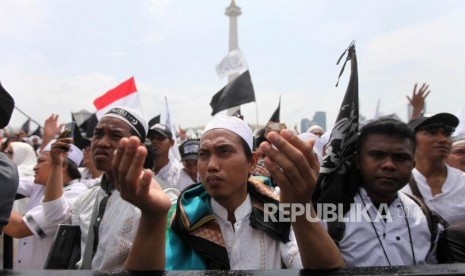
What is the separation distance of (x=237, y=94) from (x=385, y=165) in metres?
3.84

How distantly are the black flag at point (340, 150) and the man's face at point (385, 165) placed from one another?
0.12 m

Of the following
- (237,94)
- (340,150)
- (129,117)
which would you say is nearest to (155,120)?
(237,94)

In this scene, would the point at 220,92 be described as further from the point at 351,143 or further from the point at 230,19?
the point at 230,19

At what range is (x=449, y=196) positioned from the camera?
2.50 metres

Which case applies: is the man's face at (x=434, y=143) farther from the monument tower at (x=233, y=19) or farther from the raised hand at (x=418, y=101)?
the monument tower at (x=233, y=19)

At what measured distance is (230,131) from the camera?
1.90 meters

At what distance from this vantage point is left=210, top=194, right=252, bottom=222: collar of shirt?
179cm

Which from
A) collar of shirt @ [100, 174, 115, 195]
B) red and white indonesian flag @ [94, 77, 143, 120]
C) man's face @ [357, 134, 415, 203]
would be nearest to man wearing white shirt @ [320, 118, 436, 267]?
man's face @ [357, 134, 415, 203]

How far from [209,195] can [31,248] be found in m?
1.74

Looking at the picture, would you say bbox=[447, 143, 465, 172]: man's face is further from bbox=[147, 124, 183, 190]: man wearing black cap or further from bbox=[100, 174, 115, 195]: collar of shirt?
bbox=[147, 124, 183, 190]: man wearing black cap

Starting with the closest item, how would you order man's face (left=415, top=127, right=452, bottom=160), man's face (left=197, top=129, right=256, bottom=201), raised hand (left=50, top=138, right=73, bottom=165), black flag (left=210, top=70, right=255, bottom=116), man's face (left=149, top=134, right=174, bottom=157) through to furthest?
man's face (left=197, top=129, right=256, bottom=201), raised hand (left=50, top=138, right=73, bottom=165), man's face (left=415, top=127, right=452, bottom=160), man's face (left=149, top=134, right=174, bottom=157), black flag (left=210, top=70, right=255, bottom=116)

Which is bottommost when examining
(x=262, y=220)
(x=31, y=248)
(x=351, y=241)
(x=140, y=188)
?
(x=31, y=248)

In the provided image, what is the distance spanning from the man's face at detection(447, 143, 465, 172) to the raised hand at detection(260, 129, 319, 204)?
2436 millimetres

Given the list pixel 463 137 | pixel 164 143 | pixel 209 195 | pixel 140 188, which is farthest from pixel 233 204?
pixel 164 143
